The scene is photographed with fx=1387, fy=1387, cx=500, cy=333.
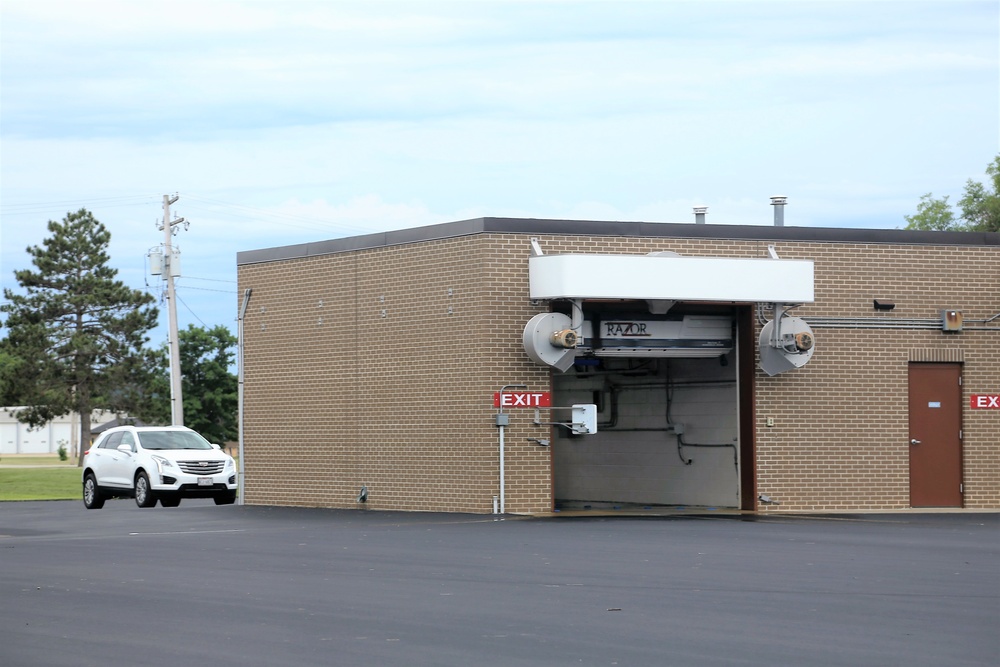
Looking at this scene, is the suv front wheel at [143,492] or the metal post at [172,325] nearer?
the suv front wheel at [143,492]

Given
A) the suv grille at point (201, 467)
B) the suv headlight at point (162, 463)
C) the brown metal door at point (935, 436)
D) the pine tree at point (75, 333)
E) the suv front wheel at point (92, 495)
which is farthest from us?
Answer: the pine tree at point (75, 333)

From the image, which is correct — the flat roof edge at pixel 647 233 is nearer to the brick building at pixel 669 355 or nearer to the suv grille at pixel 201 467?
the brick building at pixel 669 355

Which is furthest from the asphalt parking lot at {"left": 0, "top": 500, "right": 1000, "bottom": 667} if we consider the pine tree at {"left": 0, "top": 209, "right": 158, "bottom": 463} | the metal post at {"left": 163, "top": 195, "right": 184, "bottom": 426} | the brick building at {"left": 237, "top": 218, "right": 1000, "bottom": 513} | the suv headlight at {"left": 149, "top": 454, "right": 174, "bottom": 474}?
the pine tree at {"left": 0, "top": 209, "right": 158, "bottom": 463}

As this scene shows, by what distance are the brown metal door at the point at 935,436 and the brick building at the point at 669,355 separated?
4cm

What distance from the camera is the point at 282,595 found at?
12102 millimetres

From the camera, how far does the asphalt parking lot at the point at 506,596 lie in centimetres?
919

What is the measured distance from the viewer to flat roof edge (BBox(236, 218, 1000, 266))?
78.9 ft

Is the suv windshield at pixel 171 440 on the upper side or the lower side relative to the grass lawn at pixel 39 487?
upper

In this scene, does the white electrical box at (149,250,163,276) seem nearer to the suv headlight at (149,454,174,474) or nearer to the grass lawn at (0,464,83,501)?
the grass lawn at (0,464,83,501)

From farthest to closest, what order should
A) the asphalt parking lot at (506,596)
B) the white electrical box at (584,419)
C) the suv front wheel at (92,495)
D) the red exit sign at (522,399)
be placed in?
1. the suv front wheel at (92,495)
2. the white electrical box at (584,419)
3. the red exit sign at (522,399)
4. the asphalt parking lot at (506,596)

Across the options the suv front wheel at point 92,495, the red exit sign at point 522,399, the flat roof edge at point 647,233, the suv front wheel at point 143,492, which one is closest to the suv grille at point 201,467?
the suv front wheel at point 143,492

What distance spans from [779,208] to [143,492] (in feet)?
46.0

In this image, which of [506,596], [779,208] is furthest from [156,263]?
[506,596]

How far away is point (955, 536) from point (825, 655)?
10.7m
